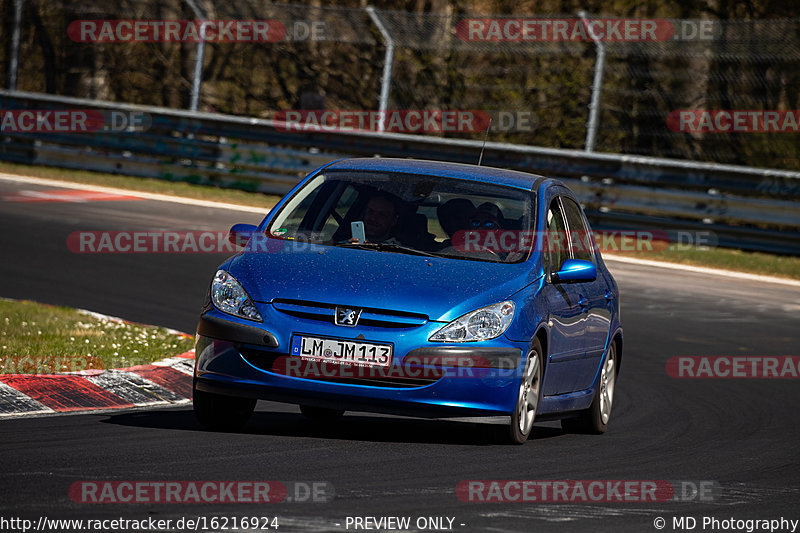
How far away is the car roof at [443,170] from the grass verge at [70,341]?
1969 mm

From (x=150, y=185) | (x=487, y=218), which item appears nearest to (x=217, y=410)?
(x=487, y=218)

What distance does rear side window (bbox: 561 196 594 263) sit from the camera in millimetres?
8648

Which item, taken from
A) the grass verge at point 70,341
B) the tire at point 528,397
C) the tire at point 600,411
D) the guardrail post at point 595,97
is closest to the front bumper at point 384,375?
the tire at point 528,397

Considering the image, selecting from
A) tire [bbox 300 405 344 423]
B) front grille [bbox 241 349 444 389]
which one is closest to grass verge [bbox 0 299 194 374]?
tire [bbox 300 405 344 423]

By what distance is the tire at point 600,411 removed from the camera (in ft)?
28.3

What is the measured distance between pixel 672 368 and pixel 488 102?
16.8 metres

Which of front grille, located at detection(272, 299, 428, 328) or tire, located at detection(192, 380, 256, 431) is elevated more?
front grille, located at detection(272, 299, 428, 328)

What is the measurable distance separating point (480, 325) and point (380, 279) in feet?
1.73

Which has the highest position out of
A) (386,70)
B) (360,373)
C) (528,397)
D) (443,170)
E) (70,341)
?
(386,70)

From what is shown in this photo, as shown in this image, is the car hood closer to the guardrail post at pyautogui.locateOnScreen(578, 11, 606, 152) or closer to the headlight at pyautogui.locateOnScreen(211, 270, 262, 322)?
the headlight at pyautogui.locateOnScreen(211, 270, 262, 322)

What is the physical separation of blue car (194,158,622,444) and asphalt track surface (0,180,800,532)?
26 centimetres

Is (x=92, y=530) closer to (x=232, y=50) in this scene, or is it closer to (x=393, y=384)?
(x=393, y=384)

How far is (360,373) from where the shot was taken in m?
6.91

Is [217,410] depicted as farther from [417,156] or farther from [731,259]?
[417,156]
